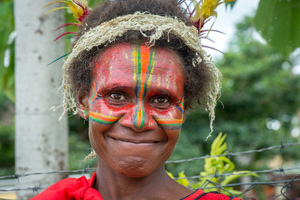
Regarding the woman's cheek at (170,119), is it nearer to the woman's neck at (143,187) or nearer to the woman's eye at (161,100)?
the woman's eye at (161,100)

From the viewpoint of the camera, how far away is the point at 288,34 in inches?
101

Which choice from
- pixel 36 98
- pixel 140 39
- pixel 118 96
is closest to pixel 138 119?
pixel 118 96

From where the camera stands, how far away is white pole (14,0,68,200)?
2.76m

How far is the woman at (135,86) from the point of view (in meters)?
1.82

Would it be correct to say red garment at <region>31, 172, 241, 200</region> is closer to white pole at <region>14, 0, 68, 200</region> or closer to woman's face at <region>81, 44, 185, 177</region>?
woman's face at <region>81, 44, 185, 177</region>

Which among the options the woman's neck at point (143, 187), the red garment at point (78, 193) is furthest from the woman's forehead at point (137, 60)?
the red garment at point (78, 193)

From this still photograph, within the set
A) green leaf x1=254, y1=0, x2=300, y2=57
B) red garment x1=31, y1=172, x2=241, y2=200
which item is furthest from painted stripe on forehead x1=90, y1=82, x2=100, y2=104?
green leaf x1=254, y1=0, x2=300, y2=57

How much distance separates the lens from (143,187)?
201cm

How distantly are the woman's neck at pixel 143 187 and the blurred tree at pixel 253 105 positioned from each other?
268 inches

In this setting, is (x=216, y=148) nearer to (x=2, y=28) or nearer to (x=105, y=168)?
(x=105, y=168)

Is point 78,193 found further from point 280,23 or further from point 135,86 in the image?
point 280,23

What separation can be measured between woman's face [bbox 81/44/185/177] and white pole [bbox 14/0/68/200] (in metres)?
1.00

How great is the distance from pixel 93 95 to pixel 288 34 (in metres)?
1.53

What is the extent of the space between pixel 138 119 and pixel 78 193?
0.65m
